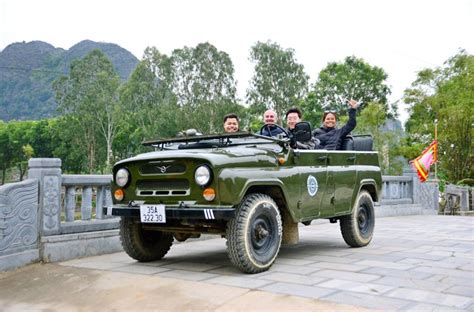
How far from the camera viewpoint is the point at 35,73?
417 feet

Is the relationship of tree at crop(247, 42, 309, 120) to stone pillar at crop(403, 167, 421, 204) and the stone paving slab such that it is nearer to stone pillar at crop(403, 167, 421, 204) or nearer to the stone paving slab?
stone pillar at crop(403, 167, 421, 204)

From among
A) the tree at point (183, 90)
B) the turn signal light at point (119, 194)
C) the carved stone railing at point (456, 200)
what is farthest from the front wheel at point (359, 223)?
the tree at point (183, 90)

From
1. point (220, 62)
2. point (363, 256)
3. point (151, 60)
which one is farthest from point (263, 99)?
point (363, 256)

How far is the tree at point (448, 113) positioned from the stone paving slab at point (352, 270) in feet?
83.0

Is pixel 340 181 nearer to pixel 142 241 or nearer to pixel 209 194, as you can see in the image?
pixel 209 194

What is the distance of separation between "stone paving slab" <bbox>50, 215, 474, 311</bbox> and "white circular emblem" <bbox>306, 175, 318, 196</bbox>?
81 centimetres

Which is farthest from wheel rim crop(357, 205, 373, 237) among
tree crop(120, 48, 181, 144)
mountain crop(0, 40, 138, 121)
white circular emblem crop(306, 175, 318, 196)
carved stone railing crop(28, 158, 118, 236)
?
mountain crop(0, 40, 138, 121)

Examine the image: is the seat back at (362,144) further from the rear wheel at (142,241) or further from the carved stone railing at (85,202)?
the carved stone railing at (85,202)

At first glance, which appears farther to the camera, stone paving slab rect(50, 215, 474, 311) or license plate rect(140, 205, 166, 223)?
license plate rect(140, 205, 166, 223)

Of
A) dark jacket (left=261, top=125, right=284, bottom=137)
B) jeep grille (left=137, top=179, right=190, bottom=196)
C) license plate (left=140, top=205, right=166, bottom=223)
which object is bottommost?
license plate (left=140, top=205, right=166, bottom=223)

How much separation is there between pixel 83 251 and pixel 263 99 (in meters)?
39.6

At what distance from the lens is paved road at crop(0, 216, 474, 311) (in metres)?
4.14

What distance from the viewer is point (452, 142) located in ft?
106

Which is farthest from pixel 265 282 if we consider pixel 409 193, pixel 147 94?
pixel 147 94
